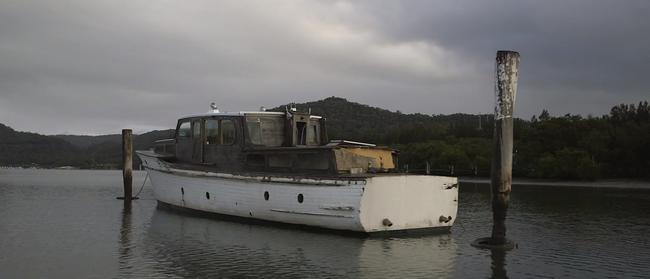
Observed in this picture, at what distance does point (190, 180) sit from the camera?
19906 millimetres

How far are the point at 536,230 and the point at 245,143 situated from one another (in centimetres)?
910

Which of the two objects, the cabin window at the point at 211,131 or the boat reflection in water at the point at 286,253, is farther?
the cabin window at the point at 211,131

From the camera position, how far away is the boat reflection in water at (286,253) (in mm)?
11295

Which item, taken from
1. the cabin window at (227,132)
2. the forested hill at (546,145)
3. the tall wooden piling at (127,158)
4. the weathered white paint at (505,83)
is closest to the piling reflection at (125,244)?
the cabin window at (227,132)

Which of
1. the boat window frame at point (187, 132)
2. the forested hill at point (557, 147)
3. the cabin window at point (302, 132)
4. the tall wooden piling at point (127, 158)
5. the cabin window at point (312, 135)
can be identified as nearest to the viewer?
the cabin window at point (302, 132)

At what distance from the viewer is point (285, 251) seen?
44.0ft

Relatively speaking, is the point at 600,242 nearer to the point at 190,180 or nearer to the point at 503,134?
the point at 503,134

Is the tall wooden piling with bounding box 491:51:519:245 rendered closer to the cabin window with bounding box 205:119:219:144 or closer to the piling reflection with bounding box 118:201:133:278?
the piling reflection with bounding box 118:201:133:278

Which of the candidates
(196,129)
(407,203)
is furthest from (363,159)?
(196,129)

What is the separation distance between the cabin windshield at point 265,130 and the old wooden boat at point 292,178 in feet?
0.10

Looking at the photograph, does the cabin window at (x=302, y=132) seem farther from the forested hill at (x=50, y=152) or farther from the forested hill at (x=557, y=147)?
the forested hill at (x=50, y=152)

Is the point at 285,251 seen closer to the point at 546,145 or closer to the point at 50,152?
the point at 546,145

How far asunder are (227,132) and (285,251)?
660 centimetres

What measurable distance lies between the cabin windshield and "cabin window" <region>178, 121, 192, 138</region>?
299 centimetres
